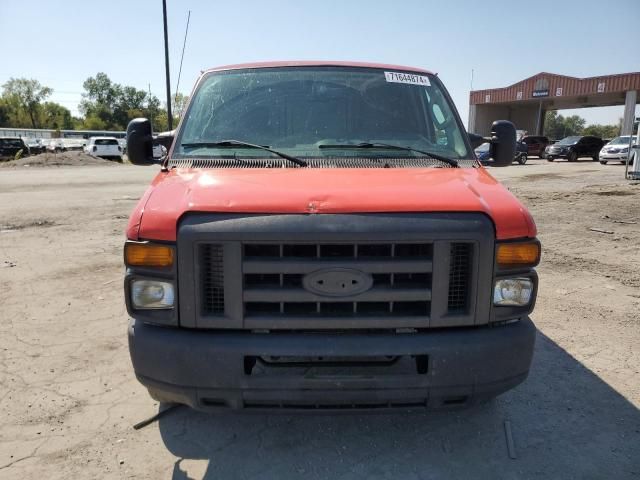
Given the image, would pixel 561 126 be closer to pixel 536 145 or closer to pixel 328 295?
pixel 536 145

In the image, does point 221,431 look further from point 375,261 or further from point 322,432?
point 375,261

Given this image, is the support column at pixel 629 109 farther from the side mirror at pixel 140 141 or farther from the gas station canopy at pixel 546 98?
the side mirror at pixel 140 141

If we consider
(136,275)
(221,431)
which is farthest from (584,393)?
(136,275)

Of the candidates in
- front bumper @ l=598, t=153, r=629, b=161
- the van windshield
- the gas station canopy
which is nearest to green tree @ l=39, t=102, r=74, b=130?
the gas station canopy

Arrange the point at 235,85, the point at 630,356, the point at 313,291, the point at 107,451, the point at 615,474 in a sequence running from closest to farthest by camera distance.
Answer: the point at 313,291, the point at 615,474, the point at 107,451, the point at 235,85, the point at 630,356

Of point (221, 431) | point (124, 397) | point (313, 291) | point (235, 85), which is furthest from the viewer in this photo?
point (235, 85)

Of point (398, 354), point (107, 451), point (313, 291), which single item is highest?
point (313, 291)

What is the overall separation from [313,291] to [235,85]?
2.10 m

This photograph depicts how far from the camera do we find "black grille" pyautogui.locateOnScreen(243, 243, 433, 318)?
7.82 ft

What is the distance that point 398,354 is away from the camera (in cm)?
240

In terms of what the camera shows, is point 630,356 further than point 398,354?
Yes

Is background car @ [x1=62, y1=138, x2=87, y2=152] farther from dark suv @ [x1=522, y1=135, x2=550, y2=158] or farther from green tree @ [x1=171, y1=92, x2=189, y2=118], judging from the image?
green tree @ [x1=171, y1=92, x2=189, y2=118]

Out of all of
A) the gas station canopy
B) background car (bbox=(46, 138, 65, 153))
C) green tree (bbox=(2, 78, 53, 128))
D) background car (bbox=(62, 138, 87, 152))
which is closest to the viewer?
the gas station canopy

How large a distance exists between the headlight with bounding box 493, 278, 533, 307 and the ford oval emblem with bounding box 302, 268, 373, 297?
69 cm
